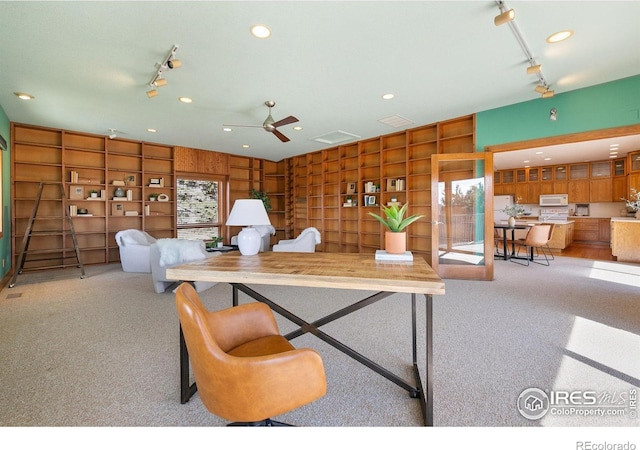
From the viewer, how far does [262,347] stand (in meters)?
1.42

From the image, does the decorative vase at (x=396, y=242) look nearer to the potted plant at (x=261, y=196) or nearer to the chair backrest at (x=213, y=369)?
the chair backrest at (x=213, y=369)

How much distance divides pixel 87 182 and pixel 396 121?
6319 mm

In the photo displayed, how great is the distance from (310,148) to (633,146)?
7.84 m

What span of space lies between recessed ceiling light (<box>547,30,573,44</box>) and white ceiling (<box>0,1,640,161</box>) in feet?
0.24

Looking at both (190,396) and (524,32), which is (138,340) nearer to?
(190,396)

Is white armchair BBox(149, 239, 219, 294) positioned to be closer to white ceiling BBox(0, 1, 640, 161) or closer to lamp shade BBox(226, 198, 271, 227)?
lamp shade BBox(226, 198, 271, 227)

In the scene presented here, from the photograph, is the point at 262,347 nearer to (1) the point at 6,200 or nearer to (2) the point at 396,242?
(2) the point at 396,242

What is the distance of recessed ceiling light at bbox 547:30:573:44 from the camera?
2607 millimetres

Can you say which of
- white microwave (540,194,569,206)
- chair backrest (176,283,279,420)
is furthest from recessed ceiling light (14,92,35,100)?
white microwave (540,194,569,206)

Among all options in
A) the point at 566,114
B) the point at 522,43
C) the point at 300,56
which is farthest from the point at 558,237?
the point at 300,56

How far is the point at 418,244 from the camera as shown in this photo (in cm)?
586

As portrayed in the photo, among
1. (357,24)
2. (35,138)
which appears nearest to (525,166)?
(357,24)

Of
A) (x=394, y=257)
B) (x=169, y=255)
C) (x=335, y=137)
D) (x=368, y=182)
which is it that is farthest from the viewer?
(x=368, y=182)

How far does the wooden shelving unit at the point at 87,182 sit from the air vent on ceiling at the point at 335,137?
3770 millimetres
